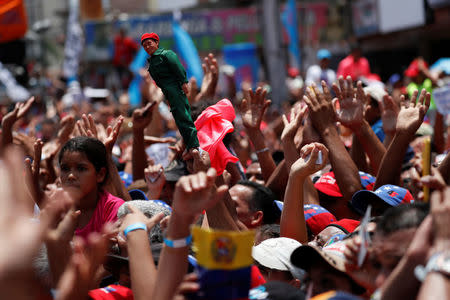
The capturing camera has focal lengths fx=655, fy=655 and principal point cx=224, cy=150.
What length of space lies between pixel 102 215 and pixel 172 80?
88cm

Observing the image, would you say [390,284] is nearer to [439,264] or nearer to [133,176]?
[439,264]

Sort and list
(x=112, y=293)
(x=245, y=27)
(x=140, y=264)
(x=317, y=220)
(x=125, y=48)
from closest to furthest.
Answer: (x=140, y=264) < (x=112, y=293) < (x=317, y=220) < (x=125, y=48) < (x=245, y=27)

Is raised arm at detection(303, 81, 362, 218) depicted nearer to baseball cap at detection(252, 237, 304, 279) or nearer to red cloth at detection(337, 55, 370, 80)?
baseball cap at detection(252, 237, 304, 279)

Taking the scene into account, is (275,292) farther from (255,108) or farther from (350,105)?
(255,108)

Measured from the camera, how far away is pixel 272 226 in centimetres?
385

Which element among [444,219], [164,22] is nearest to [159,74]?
[444,219]

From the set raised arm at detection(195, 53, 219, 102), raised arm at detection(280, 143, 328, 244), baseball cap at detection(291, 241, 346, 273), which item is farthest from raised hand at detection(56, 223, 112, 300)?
raised arm at detection(195, 53, 219, 102)

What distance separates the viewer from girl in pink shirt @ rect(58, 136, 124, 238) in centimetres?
362

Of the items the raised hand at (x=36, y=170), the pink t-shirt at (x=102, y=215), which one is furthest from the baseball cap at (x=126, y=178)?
the pink t-shirt at (x=102, y=215)

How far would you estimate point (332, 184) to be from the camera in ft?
14.2

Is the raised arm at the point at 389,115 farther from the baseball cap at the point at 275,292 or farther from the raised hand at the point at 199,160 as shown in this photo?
the baseball cap at the point at 275,292

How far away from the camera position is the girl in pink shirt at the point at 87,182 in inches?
143

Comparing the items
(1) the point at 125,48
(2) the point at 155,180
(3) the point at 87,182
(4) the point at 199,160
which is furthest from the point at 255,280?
(1) the point at 125,48

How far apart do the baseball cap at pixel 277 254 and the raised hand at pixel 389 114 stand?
1734 millimetres
